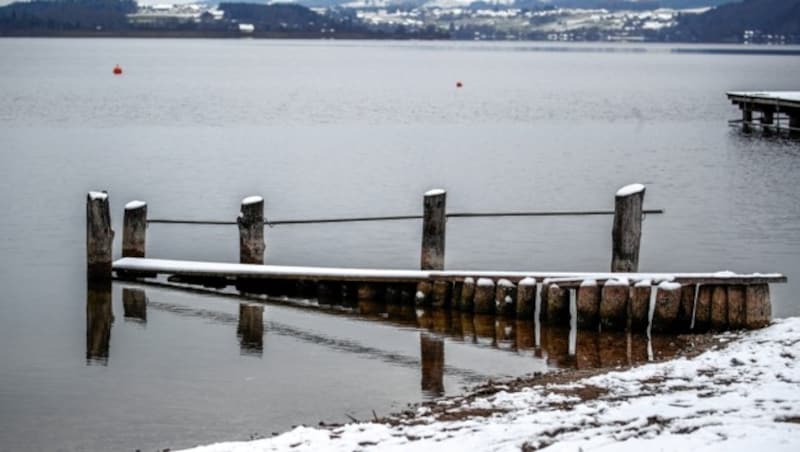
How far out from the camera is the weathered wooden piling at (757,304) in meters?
17.5

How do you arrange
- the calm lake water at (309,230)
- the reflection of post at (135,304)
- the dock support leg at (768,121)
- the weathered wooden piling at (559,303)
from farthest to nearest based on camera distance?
the dock support leg at (768,121)
the reflection of post at (135,304)
the weathered wooden piling at (559,303)
the calm lake water at (309,230)

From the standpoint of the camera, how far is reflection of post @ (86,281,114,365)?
728 inches

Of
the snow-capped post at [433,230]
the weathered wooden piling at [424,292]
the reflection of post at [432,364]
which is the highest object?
the snow-capped post at [433,230]

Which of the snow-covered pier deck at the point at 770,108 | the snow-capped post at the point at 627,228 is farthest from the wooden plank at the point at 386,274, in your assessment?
the snow-covered pier deck at the point at 770,108

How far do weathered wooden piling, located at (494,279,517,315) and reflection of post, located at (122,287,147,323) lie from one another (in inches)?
224

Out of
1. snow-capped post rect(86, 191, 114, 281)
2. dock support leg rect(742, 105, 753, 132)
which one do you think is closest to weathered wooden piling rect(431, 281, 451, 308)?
snow-capped post rect(86, 191, 114, 281)

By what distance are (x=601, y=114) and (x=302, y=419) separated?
67.9 metres

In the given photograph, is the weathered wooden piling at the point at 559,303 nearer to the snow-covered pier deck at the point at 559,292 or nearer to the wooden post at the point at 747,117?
the snow-covered pier deck at the point at 559,292

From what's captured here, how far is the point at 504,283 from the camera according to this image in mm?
19172

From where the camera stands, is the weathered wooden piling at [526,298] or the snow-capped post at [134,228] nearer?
the weathered wooden piling at [526,298]

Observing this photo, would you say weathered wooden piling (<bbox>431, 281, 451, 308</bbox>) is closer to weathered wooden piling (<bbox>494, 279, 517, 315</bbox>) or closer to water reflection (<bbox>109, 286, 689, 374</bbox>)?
water reflection (<bbox>109, 286, 689, 374</bbox>)

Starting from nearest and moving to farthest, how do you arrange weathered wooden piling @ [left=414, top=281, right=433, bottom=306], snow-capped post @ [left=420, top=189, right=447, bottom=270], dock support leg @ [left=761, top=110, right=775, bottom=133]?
weathered wooden piling @ [left=414, top=281, right=433, bottom=306]
snow-capped post @ [left=420, top=189, right=447, bottom=270]
dock support leg @ [left=761, top=110, right=775, bottom=133]

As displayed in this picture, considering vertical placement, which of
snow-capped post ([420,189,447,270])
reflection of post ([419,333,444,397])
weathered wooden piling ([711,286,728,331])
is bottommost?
reflection of post ([419,333,444,397])

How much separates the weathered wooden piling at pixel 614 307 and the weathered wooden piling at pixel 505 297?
1.44m
